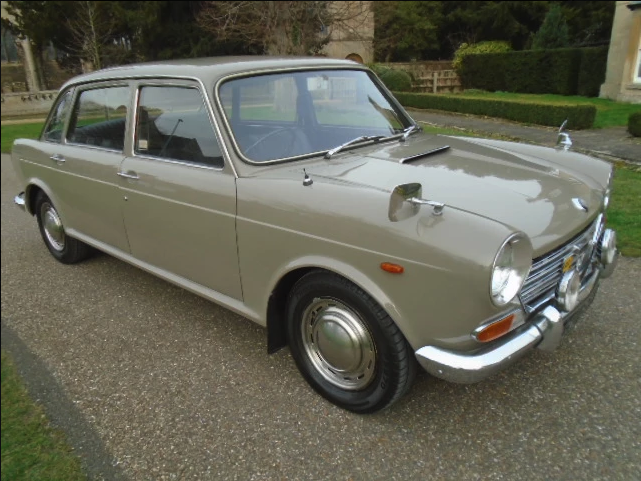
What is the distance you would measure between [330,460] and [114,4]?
2652 centimetres

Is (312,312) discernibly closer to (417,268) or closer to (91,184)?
(417,268)

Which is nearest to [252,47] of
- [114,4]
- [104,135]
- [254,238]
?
[114,4]

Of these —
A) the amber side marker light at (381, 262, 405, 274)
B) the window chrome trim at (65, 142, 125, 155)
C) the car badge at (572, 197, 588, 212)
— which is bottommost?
the amber side marker light at (381, 262, 405, 274)

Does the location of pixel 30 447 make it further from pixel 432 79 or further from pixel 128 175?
pixel 432 79

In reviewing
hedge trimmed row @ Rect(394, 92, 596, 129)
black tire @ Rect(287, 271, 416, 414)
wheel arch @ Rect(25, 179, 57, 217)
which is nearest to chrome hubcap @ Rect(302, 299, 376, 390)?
black tire @ Rect(287, 271, 416, 414)

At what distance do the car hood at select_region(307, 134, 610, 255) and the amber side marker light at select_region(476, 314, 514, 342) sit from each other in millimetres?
341

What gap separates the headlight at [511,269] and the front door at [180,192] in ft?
4.82

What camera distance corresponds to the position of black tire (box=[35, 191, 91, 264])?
16.1ft

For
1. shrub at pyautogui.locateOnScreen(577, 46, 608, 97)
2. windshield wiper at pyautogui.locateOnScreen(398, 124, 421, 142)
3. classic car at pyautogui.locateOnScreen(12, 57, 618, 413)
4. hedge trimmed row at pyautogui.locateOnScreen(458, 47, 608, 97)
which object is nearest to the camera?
classic car at pyautogui.locateOnScreen(12, 57, 618, 413)

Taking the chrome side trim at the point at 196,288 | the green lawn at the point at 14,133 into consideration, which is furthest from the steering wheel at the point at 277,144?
the green lawn at the point at 14,133

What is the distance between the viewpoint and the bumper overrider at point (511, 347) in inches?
84.9

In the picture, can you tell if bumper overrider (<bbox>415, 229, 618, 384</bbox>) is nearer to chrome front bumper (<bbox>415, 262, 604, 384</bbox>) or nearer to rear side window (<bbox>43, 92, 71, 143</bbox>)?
chrome front bumper (<bbox>415, 262, 604, 384</bbox>)

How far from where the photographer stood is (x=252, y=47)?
82.7ft

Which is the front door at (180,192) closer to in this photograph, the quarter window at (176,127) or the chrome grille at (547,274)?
the quarter window at (176,127)
